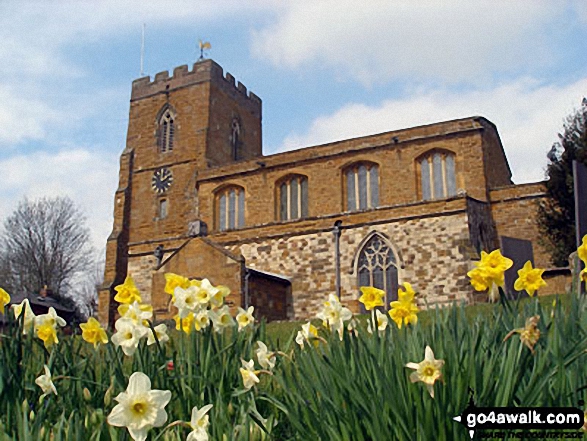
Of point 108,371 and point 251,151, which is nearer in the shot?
point 108,371

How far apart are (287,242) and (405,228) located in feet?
16.3

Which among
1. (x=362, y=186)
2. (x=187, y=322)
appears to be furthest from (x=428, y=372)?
(x=362, y=186)

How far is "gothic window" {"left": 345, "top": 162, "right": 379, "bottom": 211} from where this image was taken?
2747 centimetres

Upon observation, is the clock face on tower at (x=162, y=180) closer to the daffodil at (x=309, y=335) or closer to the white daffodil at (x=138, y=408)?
the daffodil at (x=309, y=335)

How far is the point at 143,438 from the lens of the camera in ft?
8.00

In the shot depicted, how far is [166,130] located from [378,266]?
56.2ft

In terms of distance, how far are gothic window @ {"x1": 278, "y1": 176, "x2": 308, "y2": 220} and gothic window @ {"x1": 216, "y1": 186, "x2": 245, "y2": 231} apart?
2.12 metres

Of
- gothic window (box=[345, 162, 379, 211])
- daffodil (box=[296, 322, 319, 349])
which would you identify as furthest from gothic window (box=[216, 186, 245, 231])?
daffodil (box=[296, 322, 319, 349])

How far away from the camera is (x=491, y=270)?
11.0 ft

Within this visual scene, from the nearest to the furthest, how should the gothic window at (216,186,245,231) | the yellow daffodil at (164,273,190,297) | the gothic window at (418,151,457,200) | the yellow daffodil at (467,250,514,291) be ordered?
the yellow daffodil at (467,250,514,291) → the yellow daffodil at (164,273,190,297) → the gothic window at (418,151,457,200) → the gothic window at (216,186,245,231)

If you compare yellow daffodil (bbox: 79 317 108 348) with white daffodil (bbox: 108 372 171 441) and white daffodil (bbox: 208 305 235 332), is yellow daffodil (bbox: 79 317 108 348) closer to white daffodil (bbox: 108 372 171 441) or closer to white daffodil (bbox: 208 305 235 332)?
white daffodil (bbox: 208 305 235 332)

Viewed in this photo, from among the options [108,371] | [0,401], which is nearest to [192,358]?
[108,371]

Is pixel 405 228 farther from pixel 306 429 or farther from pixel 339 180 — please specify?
pixel 306 429

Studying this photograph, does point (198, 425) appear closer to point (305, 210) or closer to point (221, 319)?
point (221, 319)
